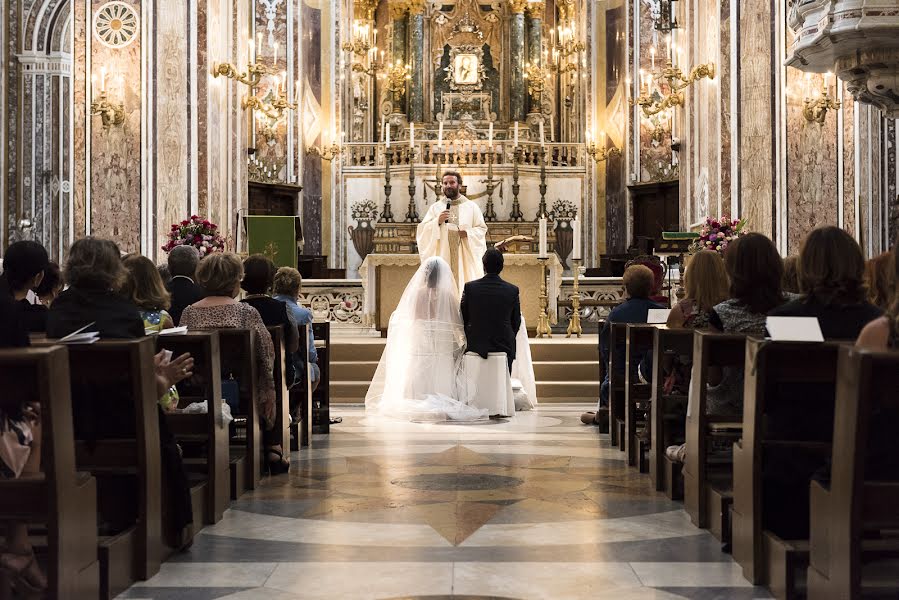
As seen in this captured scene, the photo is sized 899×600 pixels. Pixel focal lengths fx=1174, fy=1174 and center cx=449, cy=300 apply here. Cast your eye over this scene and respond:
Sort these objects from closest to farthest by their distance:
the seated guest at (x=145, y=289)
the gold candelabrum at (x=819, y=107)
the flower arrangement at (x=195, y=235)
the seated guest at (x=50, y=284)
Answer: the seated guest at (x=145, y=289)
the seated guest at (x=50, y=284)
the gold candelabrum at (x=819, y=107)
the flower arrangement at (x=195, y=235)

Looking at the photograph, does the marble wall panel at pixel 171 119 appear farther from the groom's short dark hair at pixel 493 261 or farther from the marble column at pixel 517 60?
the marble column at pixel 517 60

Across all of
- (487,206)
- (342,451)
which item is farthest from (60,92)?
(342,451)

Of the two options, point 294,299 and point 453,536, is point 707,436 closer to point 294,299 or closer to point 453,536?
point 453,536

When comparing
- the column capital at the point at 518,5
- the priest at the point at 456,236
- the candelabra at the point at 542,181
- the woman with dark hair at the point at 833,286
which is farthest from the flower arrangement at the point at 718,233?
the column capital at the point at 518,5

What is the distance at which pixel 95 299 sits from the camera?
16.9ft

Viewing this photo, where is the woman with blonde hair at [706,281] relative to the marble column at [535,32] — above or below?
below

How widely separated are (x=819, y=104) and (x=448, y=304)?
209 inches

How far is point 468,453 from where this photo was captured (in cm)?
851

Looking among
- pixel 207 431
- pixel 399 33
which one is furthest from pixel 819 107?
pixel 399 33

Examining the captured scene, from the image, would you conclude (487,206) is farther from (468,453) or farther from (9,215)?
(468,453)

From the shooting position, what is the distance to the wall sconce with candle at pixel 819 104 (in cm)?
1323

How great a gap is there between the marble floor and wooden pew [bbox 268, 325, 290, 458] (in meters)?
0.30

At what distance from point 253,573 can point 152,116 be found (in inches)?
414

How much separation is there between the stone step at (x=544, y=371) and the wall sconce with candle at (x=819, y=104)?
149 inches
